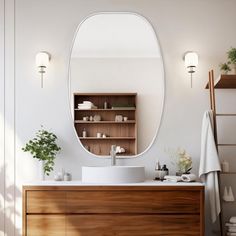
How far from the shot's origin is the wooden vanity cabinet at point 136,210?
9.96ft

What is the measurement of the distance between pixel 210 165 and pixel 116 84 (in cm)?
103

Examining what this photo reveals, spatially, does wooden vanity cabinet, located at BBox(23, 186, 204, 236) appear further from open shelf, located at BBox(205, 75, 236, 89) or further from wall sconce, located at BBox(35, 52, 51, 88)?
wall sconce, located at BBox(35, 52, 51, 88)

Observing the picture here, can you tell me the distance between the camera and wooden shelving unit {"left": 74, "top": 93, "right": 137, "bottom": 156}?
3.52 metres

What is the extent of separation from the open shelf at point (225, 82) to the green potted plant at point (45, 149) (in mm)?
1401

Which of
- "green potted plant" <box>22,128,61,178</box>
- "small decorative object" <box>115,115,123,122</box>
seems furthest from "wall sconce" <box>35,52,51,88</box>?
"small decorative object" <box>115,115,123,122</box>

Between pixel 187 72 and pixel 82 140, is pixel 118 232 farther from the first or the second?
pixel 187 72

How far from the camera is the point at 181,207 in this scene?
304 centimetres

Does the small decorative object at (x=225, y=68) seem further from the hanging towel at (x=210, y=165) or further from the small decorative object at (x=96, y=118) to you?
the small decorative object at (x=96, y=118)

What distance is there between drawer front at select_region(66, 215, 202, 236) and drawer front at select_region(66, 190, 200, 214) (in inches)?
1.8

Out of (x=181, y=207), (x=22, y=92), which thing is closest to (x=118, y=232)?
(x=181, y=207)

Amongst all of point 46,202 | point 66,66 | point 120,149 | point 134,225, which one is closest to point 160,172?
point 120,149

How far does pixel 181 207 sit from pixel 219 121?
0.93m

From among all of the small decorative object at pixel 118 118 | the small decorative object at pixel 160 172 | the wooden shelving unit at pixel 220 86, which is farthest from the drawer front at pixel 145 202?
the small decorative object at pixel 118 118

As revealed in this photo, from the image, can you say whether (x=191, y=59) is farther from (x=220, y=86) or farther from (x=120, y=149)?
(x=120, y=149)
